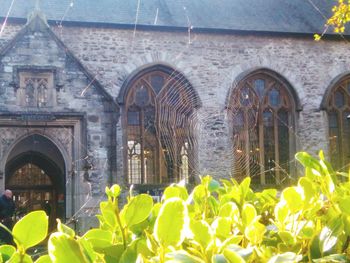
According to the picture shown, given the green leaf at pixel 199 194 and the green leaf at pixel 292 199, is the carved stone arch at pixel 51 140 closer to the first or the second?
the green leaf at pixel 199 194

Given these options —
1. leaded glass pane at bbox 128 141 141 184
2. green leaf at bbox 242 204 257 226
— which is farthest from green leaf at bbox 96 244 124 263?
leaded glass pane at bbox 128 141 141 184

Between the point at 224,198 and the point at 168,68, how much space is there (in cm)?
1274

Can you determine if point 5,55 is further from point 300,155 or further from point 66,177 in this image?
point 300,155

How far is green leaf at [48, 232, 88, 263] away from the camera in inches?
31.8

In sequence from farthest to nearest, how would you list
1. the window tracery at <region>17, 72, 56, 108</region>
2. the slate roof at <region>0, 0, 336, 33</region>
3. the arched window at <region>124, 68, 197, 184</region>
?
the arched window at <region>124, 68, 197, 184</region>
the slate roof at <region>0, 0, 336, 33</region>
the window tracery at <region>17, 72, 56, 108</region>

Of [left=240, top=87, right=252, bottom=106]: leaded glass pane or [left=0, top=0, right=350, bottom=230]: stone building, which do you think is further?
[left=240, top=87, right=252, bottom=106]: leaded glass pane

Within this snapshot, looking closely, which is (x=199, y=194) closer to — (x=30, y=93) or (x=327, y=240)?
(x=327, y=240)

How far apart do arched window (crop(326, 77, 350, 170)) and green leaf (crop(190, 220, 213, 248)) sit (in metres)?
14.8

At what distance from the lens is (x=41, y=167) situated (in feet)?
52.2

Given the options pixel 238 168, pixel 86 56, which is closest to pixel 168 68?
pixel 86 56

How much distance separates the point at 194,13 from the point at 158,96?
2.57m

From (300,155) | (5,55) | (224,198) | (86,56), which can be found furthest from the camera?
(86,56)

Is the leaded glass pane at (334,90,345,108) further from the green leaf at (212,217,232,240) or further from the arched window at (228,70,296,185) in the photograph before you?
the green leaf at (212,217,232,240)

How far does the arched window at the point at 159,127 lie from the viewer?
13930 millimetres
